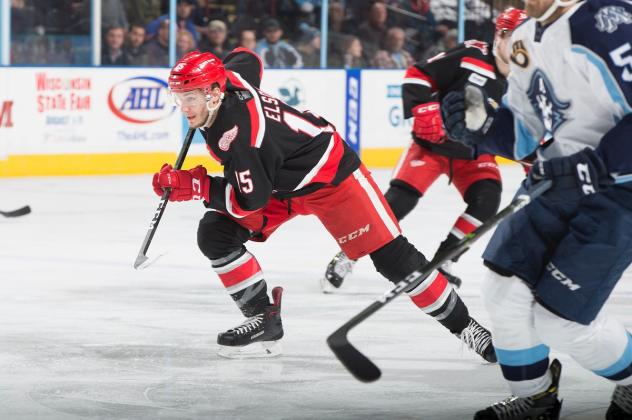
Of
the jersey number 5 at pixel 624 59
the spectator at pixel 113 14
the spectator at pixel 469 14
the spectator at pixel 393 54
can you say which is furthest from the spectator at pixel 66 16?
the jersey number 5 at pixel 624 59

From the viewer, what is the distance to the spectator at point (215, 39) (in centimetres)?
980

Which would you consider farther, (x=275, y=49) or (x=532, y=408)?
(x=275, y=49)

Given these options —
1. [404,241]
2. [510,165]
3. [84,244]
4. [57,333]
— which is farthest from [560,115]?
[510,165]

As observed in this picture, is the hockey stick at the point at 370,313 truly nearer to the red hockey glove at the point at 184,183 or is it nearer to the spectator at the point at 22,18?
the red hockey glove at the point at 184,183

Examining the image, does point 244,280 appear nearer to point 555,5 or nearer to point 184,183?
point 184,183

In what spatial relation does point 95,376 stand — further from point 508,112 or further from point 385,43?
point 385,43

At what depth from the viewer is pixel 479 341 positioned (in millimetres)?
3621

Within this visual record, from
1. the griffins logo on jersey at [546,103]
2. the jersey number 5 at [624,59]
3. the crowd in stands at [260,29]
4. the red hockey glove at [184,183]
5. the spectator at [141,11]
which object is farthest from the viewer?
the spectator at [141,11]

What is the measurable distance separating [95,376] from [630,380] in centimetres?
138

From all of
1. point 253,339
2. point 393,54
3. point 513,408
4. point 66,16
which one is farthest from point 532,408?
point 393,54

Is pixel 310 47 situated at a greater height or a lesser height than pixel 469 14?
lesser

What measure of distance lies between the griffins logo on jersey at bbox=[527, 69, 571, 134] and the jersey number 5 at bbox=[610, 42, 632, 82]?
6.0 inches

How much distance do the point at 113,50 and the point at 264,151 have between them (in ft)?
19.5

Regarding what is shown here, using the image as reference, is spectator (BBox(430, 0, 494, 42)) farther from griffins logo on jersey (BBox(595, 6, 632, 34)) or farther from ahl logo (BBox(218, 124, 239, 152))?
griffins logo on jersey (BBox(595, 6, 632, 34))
